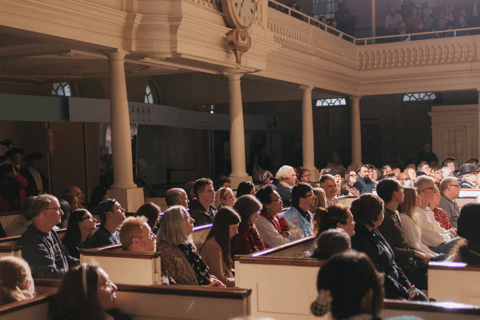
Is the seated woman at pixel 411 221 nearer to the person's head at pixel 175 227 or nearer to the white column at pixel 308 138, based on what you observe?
the person's head at pixel 175 227

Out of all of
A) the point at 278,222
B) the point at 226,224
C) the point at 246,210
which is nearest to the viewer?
the point at 226,224

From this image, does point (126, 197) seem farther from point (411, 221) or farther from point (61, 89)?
point (61, 89)

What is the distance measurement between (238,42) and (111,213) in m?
5.65

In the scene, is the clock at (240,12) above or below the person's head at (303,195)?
above

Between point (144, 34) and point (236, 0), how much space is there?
2169 mm

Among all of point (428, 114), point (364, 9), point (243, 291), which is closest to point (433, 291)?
point (243, 291)

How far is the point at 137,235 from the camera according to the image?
420 centimetres

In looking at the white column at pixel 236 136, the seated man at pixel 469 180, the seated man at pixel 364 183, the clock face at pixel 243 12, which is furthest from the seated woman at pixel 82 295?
the seated man at pixel 469 180

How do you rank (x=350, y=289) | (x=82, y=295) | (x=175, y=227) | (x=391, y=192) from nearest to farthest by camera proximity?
1. (x=350, y=289)
2. (x=82, y=295)
3. (x=175, y=227)
4. (x=391, y=192)

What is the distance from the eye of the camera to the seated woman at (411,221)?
5676mm

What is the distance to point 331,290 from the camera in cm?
194

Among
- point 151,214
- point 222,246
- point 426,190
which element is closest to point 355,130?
point 426,190

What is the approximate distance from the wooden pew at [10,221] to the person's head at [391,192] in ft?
15.8

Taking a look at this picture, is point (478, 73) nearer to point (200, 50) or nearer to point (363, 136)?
point (363, 136)
